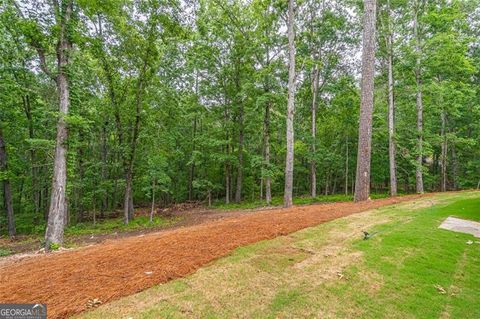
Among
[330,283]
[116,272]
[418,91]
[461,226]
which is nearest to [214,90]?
[418,91]

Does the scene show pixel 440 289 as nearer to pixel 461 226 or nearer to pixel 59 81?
pixel 461 226

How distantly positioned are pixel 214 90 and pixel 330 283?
17.1 meters

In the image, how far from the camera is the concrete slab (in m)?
4.33

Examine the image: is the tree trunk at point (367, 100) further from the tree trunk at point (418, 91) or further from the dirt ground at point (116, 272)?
the tree trunk at point (418, 91)

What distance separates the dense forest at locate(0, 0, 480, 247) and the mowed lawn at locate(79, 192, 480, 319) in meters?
5.27

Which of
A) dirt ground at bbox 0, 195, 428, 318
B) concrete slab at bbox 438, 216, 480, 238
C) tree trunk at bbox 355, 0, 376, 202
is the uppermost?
tree trunk at bbox 355, 0, 376, 202

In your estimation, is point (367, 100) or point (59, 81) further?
point (367, 100)

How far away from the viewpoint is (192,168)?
21578 mm

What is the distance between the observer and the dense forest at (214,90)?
823cm

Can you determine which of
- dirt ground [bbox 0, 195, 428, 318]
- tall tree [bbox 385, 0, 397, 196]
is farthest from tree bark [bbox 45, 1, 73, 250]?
tall tree [bbox 385, 0, 397, 196]

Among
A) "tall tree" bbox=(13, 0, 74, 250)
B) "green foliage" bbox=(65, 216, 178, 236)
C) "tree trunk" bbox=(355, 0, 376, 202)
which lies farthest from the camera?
"green foliage" bbox=(65, 216, 178, 236)

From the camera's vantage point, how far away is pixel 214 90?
18047 mm

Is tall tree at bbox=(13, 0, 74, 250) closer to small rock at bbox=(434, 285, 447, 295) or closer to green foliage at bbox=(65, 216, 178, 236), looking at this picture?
green foliage at bbox=(65, 216, 178, 236)

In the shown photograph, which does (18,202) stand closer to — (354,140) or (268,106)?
(268,106)
